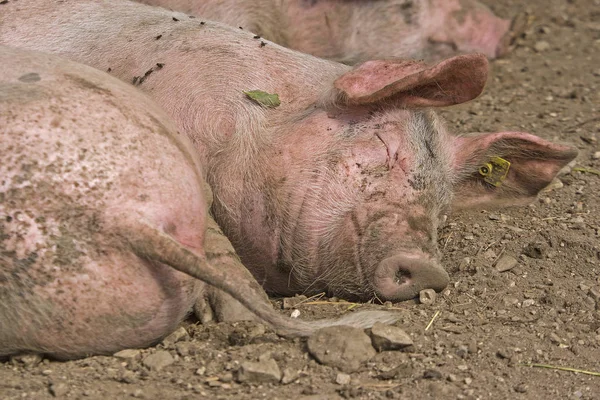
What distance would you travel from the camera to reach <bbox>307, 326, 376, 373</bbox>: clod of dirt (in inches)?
116

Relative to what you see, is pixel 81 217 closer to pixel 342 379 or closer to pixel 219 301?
pixel 219 301

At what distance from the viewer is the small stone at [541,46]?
20.4 ft

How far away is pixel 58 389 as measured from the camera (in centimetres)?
271

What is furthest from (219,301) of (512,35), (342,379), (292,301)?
(512,35)

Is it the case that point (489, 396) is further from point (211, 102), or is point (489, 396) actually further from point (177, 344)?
point (211, 102)

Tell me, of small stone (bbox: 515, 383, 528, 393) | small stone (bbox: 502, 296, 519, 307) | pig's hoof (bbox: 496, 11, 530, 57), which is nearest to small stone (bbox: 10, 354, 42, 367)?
small stone (bbox: 515, 383, 528, 393)

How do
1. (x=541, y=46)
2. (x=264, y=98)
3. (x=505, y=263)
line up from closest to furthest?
1. (x=264, y=98)
2. (x=505, y=263)
3. (x=541, y=46)

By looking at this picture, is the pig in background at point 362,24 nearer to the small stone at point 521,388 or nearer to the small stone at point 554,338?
the small stone at point 554,338

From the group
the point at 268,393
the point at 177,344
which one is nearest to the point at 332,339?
the point at 268,393

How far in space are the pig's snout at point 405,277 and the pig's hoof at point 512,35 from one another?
2909 mm

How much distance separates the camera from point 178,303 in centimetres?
302

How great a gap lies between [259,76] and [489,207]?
1.18m

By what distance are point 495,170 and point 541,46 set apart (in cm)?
264

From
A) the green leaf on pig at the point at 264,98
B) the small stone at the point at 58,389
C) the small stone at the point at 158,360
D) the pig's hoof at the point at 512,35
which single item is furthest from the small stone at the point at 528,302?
the pig's hoof at the point at 512,35
